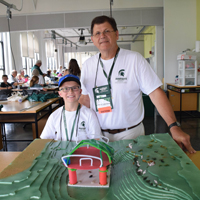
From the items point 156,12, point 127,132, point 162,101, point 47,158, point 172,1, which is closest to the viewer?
point 47,158

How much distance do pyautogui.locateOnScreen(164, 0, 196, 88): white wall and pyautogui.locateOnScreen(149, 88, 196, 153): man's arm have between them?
16.8 ft

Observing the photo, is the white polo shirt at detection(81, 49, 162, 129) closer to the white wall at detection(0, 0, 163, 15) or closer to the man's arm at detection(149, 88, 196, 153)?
the man's arm at detection(149, 88, 196, 153)

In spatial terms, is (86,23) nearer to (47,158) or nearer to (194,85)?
(194,85)

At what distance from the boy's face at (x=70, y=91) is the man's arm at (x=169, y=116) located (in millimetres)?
586

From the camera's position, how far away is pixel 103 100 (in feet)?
5.39

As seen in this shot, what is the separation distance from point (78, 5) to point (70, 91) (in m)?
5.82

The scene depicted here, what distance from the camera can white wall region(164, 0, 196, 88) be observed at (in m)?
6.12

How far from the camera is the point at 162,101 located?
152cm

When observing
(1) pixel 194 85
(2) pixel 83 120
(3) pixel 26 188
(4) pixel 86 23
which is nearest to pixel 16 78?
(4) pixel 86 23

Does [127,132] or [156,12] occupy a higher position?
[156,12]

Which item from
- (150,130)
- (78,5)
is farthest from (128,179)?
(78,5)

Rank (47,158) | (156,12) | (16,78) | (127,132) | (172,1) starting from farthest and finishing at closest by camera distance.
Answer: (16,78), (156,12), (172,1), (127,132), (47,158)

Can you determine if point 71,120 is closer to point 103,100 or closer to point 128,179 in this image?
Result: point 103,100

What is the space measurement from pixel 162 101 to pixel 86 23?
20.0ft
